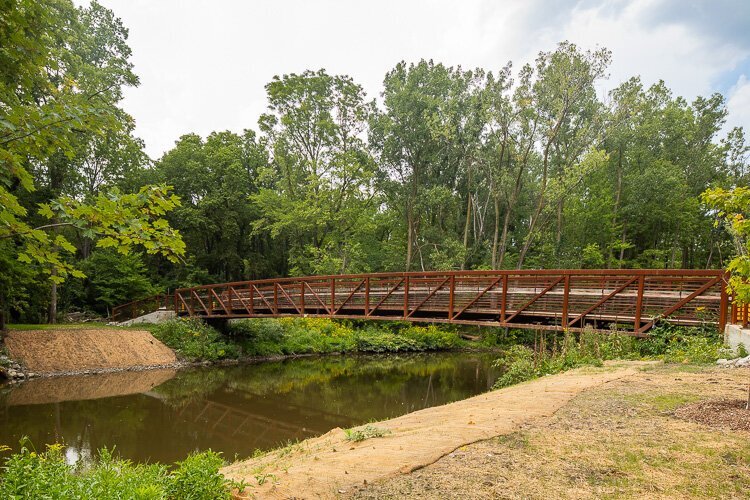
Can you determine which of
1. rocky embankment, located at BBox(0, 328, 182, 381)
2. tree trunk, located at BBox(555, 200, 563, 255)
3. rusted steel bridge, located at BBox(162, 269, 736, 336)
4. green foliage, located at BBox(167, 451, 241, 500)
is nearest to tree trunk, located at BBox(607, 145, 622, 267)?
tree trunk, located at BBox(555, 200, 563, 255)

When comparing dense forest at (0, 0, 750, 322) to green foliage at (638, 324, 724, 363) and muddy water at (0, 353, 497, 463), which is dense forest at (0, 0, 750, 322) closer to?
muddy water at (0, 353, 497, 463)

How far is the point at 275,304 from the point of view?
18.1 m

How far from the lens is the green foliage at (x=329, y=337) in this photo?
21.7m

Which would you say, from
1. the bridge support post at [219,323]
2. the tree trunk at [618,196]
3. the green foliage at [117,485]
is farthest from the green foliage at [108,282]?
the tree trunk at [618,196]

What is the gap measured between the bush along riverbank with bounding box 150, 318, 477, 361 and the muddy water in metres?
1.72

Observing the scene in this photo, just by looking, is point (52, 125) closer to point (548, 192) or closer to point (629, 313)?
point (629, 313)

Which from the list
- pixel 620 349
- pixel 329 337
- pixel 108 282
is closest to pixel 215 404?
pixel 329 337

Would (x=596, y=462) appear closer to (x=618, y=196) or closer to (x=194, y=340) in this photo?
(x=194, y=340)

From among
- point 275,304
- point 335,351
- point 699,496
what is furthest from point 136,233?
point 335,351

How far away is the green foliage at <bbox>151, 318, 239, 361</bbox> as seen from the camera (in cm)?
1905

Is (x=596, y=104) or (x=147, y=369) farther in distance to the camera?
(x=596, y=104)

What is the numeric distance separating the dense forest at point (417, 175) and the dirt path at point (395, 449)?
18.4 meters

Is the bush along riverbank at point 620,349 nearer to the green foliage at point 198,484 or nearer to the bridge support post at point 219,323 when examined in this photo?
the green foliage at point 198,484

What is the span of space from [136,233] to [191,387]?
45.7ft
